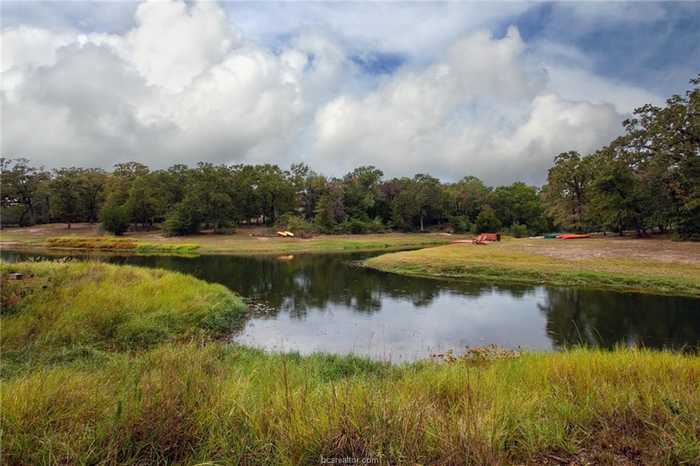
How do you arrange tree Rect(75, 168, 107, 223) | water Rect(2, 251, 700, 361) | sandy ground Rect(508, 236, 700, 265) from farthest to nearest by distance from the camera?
tree Rect(75, 168, 107, 223) → sandy ground Rect(508, 236, 700, 265) → water Rect(2, 251, 700, 361)

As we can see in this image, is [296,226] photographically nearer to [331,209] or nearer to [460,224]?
[331,209]

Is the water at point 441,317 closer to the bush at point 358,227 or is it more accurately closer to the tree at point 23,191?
the bush at point 358,227

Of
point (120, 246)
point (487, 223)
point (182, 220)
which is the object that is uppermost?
point (182, 220)

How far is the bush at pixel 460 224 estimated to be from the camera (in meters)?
85.0

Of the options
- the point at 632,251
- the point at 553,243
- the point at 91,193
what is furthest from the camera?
the point at 91,193

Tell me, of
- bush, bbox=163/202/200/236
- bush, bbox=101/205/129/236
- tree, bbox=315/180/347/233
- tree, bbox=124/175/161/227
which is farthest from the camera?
tree, bbox=315/180/347/233

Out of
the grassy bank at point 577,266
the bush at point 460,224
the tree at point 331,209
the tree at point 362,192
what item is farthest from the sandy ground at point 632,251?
the tree at point 362,192

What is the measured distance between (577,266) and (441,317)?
17.2m

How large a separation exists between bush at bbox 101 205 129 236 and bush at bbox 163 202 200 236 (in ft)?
24.2

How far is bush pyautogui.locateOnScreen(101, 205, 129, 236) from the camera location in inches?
2689

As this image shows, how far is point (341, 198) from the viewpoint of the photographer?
84000 millimetres

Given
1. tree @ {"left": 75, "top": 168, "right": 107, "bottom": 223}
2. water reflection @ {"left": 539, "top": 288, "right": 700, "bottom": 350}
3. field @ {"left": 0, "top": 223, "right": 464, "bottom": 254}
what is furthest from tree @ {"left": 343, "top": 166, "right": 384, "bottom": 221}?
water reflection @ {"left": 539, "top": 288, "right": 700, "bottom": 350}

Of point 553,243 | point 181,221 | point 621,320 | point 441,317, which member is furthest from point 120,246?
point 621,320

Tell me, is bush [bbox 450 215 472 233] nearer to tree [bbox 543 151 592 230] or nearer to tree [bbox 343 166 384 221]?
tree [bbox 343 166 384 221]
